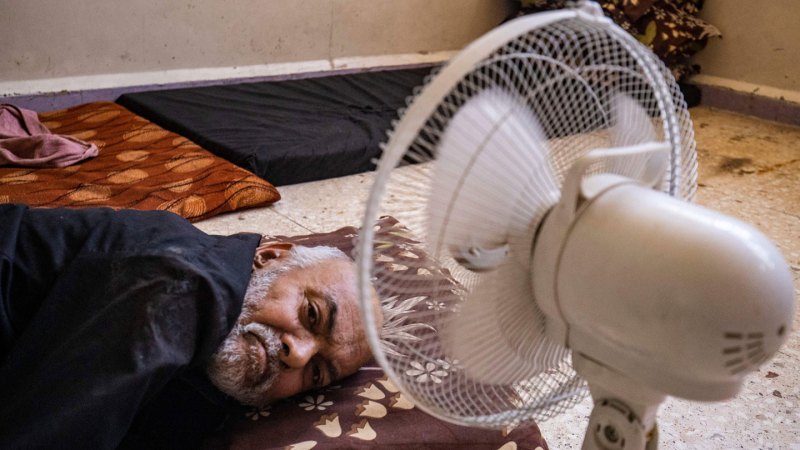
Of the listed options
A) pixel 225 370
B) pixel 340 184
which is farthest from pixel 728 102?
pixel 225 370

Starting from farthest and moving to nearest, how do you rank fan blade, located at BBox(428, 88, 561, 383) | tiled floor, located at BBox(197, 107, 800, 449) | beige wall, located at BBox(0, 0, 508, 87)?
beige wall, located at BBox(0, 0, 508, 87) < tiled floor, located at BBox(197, 107, 800, 449) < fan blade, located at BBox(428, 88, 561, 383)

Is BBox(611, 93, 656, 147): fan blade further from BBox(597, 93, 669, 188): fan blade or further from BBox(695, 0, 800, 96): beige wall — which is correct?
BBox(695, 0, 800, 96): beige wall

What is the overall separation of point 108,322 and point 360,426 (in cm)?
48

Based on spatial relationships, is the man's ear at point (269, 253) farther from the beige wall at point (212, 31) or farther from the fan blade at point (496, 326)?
the beige wall at point (212, 31)

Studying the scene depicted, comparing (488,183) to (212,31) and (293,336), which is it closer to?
(293,336)

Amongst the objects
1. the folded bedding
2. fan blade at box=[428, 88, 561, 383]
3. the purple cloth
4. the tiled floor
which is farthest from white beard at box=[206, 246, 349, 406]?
the purple cloth

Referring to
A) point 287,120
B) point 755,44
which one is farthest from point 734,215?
point 755,44

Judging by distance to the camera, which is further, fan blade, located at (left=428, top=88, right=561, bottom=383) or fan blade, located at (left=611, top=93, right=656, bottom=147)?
fan blade, located at (left=611, top=93, right=656, bottom=147)

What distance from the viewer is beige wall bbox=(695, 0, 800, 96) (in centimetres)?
405

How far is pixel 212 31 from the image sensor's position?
353 cm

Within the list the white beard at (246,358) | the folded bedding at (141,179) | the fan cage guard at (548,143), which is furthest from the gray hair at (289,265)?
the folded bedding at (141,179)

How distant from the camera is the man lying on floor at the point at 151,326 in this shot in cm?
108

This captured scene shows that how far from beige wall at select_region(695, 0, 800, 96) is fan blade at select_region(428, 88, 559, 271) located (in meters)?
3.80

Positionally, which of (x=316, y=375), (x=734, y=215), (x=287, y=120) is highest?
(x=316, y=375)
